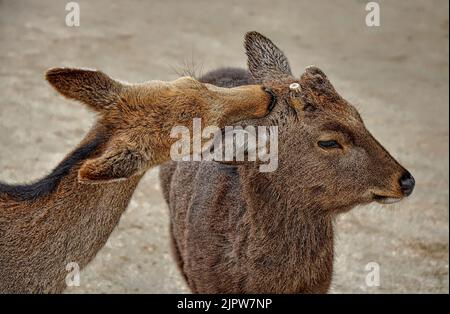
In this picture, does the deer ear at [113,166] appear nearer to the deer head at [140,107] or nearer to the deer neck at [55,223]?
the deer head at [140,107]

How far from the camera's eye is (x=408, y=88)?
11.9 meters

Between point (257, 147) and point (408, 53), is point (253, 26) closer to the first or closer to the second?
point (408, 53)

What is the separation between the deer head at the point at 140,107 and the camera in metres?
3.48

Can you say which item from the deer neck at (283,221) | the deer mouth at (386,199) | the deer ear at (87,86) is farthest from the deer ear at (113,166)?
the deer mouth at (386,199)

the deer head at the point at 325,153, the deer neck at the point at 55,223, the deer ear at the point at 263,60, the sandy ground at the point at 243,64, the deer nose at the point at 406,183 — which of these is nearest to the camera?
the deer neck at the point at 55,223

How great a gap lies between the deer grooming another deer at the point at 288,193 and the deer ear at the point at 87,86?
0.91m

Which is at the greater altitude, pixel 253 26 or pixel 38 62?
pixel 253 26

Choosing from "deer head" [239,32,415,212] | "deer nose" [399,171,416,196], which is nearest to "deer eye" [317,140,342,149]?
"deer head" [239,32,415,212]

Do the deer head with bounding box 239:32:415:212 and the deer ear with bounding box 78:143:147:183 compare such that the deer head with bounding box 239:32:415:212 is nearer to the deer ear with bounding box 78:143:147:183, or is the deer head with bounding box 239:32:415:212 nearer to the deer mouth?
the deer mouth

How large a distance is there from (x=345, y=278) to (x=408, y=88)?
5.46 m

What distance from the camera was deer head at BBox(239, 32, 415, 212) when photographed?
444 cm

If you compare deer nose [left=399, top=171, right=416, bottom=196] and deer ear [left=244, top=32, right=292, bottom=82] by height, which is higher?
deer ear [left=244, top=32, right=292, bottom=82]

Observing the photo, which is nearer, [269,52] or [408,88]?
[269,52]

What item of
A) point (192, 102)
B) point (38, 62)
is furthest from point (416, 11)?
point (192, 102)
